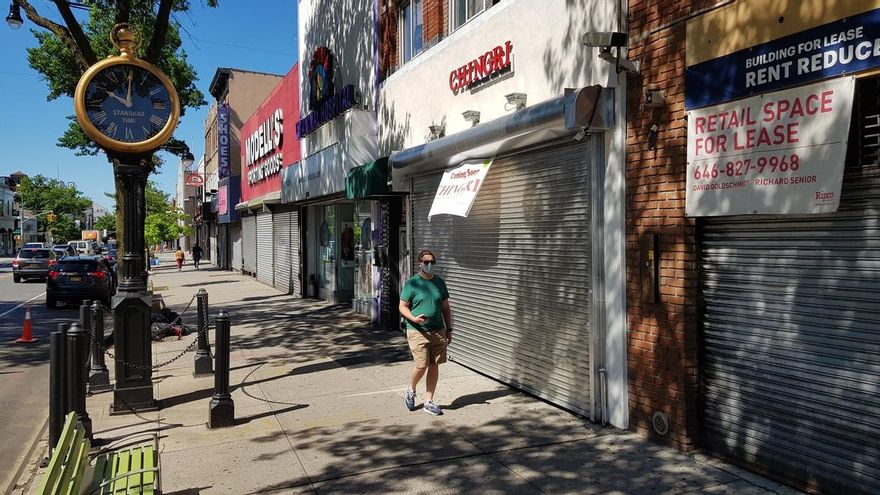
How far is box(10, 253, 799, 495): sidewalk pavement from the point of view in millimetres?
4938

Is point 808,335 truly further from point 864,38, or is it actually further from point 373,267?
point 373,267

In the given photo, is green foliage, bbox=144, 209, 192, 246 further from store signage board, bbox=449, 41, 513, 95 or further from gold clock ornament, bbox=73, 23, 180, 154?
store signage board, bbox=449, 41, 513, 95

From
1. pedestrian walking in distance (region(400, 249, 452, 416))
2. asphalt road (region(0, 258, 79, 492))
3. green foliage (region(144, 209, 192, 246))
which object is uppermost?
green foliage (region(144, 209, 192, 246))

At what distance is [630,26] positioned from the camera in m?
5.99

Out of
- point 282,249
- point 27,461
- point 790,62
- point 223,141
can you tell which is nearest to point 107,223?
point 223,141

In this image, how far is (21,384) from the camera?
912 centimetres

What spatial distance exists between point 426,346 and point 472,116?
371cm

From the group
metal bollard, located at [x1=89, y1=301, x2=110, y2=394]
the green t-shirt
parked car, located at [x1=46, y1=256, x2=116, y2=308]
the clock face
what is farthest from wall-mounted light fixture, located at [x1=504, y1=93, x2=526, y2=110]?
parked car, located at [x1=46, y1=256, x2=116, y2=308]

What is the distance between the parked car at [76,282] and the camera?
18.2 meters

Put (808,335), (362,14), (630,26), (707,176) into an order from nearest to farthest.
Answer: (808,335), (707,176), (630,26), (362,14)

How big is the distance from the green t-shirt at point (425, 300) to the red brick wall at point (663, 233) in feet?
6.65

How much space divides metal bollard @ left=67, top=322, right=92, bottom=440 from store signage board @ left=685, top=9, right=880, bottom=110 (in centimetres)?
596

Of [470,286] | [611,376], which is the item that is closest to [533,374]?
[611,376]

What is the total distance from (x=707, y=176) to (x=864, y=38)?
1.45m
